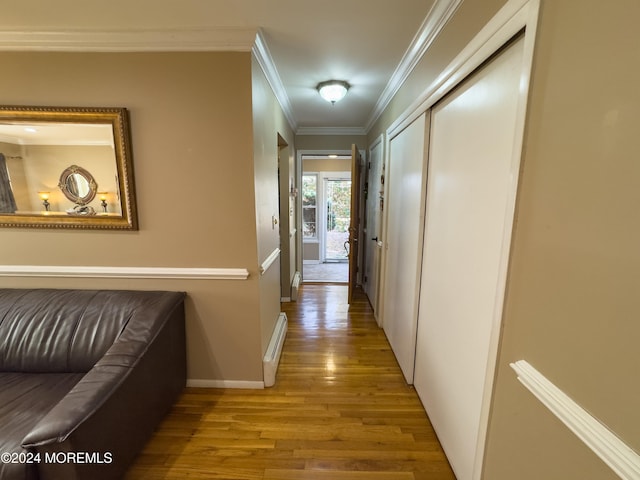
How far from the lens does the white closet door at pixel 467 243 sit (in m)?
1.00

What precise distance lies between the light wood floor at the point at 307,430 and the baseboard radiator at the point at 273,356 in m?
0.07

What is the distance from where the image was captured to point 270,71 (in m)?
2.10

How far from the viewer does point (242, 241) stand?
6.11 ft

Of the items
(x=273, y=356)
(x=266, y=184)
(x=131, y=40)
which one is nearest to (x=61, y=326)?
(x=273, y=356)

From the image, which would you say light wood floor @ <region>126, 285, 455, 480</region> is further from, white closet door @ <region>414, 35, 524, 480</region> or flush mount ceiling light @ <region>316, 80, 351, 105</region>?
flush mount ceiling light @ <region>316, 80, 351, 105</region>

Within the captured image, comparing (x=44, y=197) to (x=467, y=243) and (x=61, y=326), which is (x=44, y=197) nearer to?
(x=61, y=326)

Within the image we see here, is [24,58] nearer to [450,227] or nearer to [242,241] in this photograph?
[242,241]

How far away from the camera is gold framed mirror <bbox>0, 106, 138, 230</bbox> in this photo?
1713mm

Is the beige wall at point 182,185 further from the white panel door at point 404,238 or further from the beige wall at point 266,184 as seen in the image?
the white panel door at point 404,238

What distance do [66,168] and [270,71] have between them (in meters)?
1.56

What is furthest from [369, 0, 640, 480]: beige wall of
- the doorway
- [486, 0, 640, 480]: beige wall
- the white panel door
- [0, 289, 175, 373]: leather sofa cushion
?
the doorway

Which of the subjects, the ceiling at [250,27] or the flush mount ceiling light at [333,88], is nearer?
the ceiling at [250,27]

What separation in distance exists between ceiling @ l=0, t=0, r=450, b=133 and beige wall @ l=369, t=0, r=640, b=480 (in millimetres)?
884

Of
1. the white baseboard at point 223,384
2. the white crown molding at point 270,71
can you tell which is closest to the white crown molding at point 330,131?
the white crown molding at point 270,71
